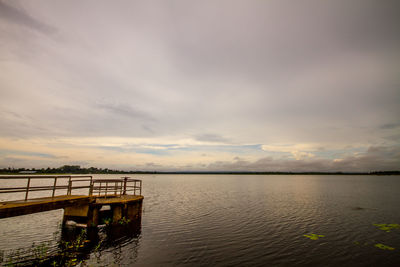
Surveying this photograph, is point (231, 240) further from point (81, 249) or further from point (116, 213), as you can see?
point (81, 249)

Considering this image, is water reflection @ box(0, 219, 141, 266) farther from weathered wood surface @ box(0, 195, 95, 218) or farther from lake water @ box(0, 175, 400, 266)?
weathered wood surface @ box(0, 195, 95, 218)

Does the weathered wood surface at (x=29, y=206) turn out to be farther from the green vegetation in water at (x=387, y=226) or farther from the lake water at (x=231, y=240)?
the green vegetation in water at (x=387, y=226)

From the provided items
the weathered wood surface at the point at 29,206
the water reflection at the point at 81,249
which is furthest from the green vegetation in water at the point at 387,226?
the weathered wood surface at the point at 29,206

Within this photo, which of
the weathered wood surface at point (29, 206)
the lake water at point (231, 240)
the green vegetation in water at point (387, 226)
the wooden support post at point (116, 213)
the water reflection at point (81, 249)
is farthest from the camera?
the green vegetation in water at point (387, 226)

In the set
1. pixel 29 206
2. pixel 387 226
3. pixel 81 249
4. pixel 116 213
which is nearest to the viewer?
pixel 29 206

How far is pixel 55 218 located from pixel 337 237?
30982 mm

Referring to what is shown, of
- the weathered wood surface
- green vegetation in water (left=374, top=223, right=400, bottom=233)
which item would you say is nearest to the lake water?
green vegetation in water (left=374, top=223, right=400, bottom=233)

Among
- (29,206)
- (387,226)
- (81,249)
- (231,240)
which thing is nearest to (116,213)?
(81,249)

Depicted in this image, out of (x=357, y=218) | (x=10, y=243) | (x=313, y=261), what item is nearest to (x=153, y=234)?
(x=10, y=243)

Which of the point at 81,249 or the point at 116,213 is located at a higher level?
the point at 116,213

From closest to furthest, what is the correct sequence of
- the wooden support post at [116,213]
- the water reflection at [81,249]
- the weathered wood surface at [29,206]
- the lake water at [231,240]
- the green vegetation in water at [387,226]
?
1. the weathered wood surface at [29,206]
2. the water reflection at [81,249]
3. the lake water at [231,240]
4. the wooden support post at [116,213]
5. the green vegetation in water at [387,226]

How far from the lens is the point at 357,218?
2570 cm

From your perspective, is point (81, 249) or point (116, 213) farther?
point (116, 213)

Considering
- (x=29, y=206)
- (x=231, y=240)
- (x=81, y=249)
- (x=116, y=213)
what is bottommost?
(x=231, y=240)
